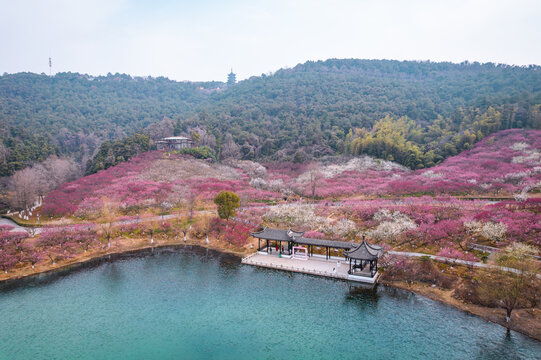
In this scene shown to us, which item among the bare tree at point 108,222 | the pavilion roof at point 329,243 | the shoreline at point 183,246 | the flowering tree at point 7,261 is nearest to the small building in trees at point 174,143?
the bare tree at point 108,222

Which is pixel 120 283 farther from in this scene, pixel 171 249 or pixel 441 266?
pixel 441 266

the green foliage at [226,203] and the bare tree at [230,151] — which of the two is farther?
the bare tree at [230,151]

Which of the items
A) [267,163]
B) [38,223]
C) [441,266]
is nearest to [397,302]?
[441,266]

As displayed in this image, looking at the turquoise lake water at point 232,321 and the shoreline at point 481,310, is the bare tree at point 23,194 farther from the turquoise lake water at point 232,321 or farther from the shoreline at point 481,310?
the shoreline at point 481,310

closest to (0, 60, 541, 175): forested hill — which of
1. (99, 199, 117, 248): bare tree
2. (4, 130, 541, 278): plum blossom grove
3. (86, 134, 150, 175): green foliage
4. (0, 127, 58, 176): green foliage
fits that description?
(0, 127, 58, 176): green foliage

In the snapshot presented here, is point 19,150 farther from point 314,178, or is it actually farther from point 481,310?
point 481,310

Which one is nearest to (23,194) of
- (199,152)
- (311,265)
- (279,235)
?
(199,152)
